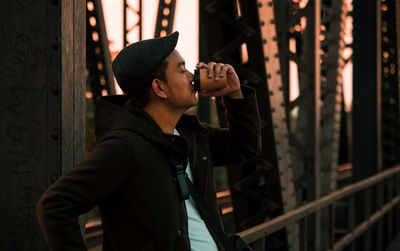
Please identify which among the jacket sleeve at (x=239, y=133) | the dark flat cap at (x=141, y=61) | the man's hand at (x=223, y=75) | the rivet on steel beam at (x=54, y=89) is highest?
the dark flat cap at (x=141, y=61)

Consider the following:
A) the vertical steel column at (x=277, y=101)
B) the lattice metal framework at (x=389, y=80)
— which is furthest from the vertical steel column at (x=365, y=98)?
the vertical steel column at (x=277, y=101)

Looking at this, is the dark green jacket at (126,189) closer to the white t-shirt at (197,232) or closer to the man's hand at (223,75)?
the white t-shirt at (197,232)

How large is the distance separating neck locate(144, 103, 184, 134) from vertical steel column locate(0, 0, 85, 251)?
0.90 ft

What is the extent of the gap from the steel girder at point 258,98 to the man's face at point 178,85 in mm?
1707

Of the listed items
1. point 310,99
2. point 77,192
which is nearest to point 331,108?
point 310,99

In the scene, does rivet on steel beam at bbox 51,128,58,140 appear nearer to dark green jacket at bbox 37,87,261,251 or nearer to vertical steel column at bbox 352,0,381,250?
dark green jacket at bbox 37,87,261,251

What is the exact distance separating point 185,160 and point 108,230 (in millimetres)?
343

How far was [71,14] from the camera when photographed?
2.04 meters

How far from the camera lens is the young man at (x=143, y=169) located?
169cm

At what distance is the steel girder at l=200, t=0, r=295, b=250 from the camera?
372 cm

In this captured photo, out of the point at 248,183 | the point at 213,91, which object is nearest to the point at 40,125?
the point at 213,91

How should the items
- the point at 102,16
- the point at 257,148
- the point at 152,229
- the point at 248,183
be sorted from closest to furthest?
the point at 152,229 < the point at 257,148 < the point at 102,16 < the point at 248,183

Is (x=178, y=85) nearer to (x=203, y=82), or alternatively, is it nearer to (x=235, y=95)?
(x=203, y=82)

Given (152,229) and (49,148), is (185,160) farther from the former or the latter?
(49,148)
